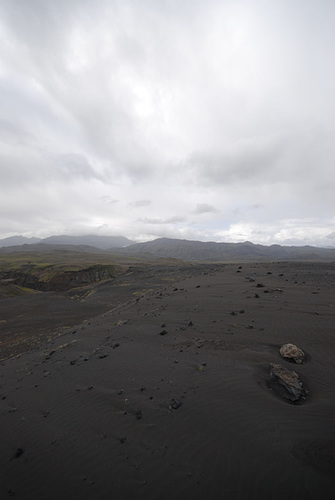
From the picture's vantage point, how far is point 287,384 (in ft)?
16.5

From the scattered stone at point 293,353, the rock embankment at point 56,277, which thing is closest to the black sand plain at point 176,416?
the scattered stone at point 293,353

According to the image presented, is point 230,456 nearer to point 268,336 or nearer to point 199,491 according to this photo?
point 199,491

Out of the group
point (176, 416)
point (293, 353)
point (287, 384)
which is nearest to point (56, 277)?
point (176, 416)

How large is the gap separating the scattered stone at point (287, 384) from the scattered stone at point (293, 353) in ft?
2.60

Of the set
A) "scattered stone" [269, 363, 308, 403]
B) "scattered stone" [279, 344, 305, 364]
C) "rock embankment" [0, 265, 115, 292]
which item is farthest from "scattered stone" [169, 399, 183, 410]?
"rock embankment" [0, 265, 115, 292]

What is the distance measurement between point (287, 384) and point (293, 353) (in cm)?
146

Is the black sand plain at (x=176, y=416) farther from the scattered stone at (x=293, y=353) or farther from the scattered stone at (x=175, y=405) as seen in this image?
the scattered stone at (x=293, y=353)

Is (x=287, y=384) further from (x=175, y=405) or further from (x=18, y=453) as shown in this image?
(x=18, y=453)

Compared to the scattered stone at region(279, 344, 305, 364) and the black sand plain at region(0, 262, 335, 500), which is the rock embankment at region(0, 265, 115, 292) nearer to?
the black sand plain at region(0, 262, 335, 500)

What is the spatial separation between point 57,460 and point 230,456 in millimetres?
3235

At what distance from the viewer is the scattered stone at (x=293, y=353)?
6.13 meters

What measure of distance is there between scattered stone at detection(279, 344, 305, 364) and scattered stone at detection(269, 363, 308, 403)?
2.60 ft

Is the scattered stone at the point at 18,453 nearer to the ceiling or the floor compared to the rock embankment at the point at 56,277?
nearer to the ceiling

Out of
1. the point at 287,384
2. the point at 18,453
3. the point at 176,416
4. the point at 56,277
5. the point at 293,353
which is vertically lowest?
the point at 56,277
